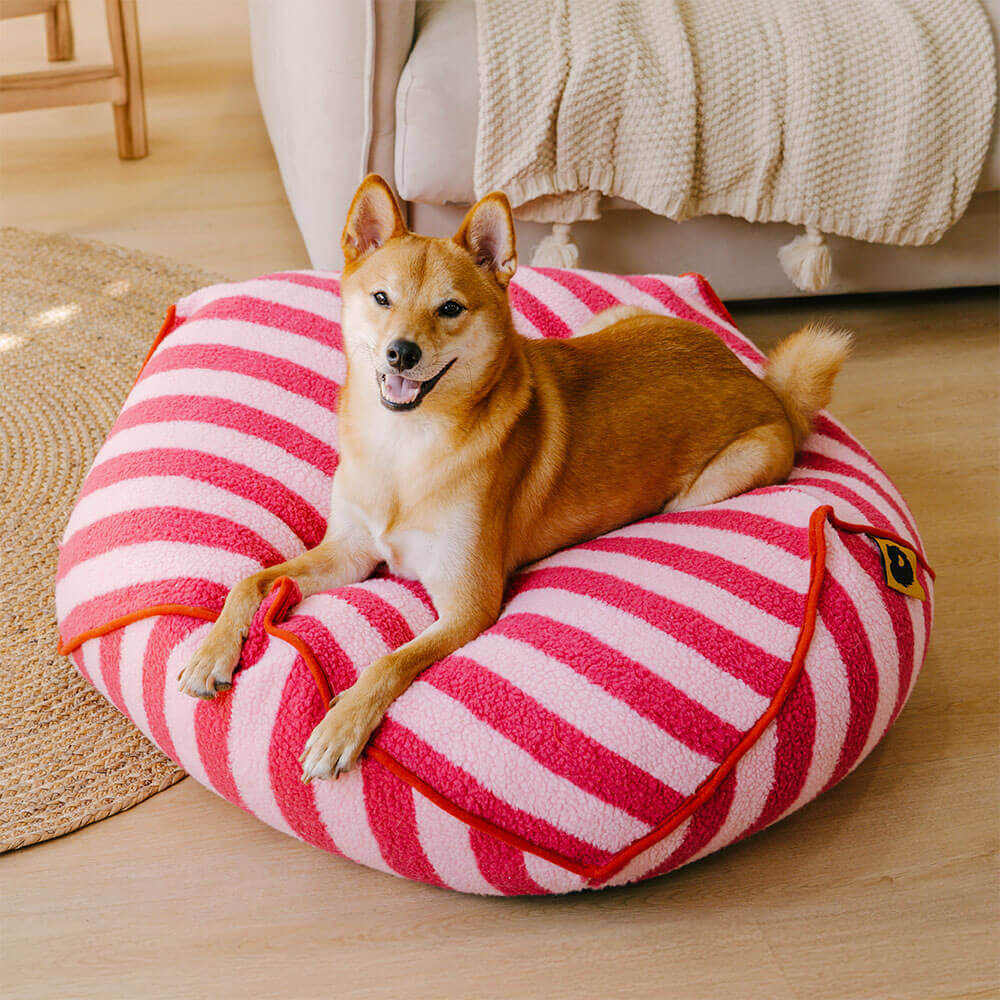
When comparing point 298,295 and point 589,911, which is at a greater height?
point 298,295

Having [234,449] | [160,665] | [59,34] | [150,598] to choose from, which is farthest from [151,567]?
[59,34]

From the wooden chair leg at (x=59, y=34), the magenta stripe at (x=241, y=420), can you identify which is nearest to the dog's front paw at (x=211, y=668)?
the magenta stripe at (x=241, y=420)

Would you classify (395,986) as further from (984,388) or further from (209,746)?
(984,388)

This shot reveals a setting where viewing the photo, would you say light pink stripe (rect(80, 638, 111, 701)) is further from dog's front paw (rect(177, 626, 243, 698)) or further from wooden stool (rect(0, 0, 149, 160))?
wooden stool (rect(0, 0, 149, 160))

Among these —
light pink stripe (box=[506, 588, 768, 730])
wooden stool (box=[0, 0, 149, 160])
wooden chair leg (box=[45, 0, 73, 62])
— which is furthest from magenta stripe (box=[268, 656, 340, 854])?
wooden chair leg (box=[45, 0, 73, 62])

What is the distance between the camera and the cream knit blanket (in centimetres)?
217

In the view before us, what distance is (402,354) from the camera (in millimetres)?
1352

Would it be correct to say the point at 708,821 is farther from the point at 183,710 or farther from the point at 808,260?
the point at 808,260

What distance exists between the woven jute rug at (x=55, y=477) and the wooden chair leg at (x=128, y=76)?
584 millimetres

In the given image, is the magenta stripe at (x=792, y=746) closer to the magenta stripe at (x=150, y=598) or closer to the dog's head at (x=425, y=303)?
the dog's head at (x=425, y=303)

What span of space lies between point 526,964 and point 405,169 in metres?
1.57

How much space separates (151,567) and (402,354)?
466 millimetres

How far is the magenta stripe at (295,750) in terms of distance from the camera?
1.28 meters

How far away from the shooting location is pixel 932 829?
1486mm
